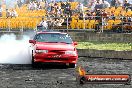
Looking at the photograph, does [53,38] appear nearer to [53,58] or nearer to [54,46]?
[54,46]

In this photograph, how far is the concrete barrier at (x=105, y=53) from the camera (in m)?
22.6

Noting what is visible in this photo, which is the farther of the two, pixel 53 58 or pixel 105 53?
pixel 105 53

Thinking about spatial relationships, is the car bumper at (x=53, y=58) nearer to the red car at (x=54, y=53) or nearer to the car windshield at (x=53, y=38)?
the red car at (x=54, y=53)

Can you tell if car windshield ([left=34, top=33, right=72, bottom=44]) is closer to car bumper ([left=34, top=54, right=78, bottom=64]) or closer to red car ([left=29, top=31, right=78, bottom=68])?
red car ([left=29, top=31, right=78, bottom=68])

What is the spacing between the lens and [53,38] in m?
19.2

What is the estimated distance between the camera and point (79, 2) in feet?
120

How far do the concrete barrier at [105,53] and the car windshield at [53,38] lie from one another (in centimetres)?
430

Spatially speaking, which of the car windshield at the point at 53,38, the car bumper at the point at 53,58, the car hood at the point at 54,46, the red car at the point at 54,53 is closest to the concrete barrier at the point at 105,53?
the car windshield at the point at 53,38

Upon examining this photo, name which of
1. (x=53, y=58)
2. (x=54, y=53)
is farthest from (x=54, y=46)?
(x=53, y=58)

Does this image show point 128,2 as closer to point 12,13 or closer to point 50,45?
point 12,13

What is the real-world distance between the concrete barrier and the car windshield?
4.30 m

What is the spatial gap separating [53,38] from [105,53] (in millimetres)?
4915

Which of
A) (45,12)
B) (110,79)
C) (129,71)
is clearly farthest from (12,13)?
(110,79)

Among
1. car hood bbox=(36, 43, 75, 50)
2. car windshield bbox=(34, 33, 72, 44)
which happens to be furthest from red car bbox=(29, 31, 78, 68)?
car windshield bbox=(34, 33, 72, 44)
